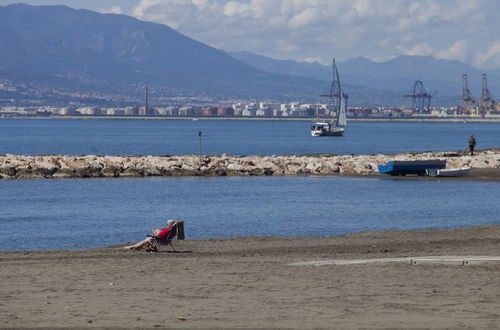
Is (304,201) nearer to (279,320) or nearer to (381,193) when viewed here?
(381,193)

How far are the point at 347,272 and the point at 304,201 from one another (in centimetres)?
1758

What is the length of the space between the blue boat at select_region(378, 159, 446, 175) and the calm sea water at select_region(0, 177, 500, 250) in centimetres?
184

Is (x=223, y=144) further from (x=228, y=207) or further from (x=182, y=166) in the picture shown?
(x=228, y=207)

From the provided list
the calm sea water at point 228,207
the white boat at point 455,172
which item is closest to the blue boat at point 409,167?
the white boat at point 455,172

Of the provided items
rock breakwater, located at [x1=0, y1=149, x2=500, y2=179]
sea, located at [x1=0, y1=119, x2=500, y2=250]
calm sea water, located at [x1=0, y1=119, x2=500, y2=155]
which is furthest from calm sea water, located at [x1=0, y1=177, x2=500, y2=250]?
calm sea water, located at [x1=0, y1=119, x2=500, y2=155]

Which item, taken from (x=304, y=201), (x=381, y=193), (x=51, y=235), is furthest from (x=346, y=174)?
(x=51, y=235)

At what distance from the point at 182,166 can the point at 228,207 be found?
1551 centimetres

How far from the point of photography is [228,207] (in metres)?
29.7

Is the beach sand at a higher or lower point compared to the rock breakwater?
higher

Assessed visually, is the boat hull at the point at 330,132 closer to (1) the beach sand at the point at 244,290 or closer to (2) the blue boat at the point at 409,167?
(2) the blue boat at the point at 409,167

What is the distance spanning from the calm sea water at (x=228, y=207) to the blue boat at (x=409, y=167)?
1837mm

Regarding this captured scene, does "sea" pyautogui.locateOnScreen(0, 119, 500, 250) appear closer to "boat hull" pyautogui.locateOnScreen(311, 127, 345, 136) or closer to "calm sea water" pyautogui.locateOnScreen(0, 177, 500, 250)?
"calm sea water" pyautogui.locateOnScreen(0, 177, 500, 250)

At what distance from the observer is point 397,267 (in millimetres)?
14539

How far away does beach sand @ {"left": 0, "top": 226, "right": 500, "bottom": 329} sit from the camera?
10.5 m
